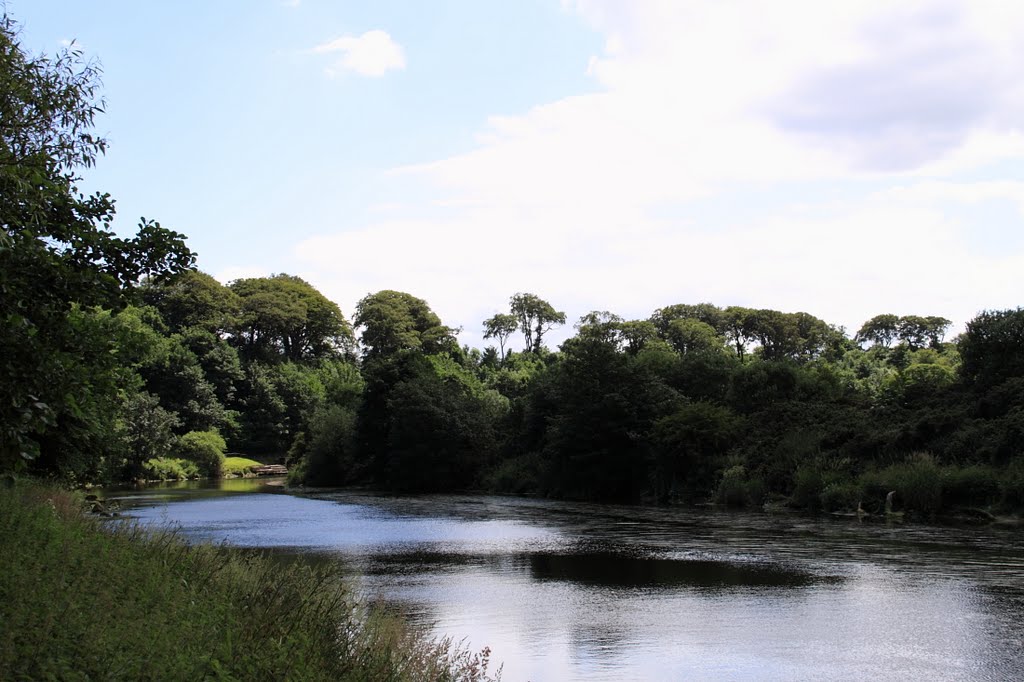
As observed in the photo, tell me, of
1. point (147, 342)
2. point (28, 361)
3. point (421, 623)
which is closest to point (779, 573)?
point (421, 623)

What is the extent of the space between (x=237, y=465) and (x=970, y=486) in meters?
86.5

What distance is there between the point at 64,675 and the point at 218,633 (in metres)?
2.11

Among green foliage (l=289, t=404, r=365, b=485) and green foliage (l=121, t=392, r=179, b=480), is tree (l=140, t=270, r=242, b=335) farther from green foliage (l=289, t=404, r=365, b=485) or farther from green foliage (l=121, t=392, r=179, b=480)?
green foliage (l=289, t=404, r=365, b=485)

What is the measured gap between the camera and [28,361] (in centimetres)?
989

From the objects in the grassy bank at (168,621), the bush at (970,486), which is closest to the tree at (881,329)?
the bush at (970,486)

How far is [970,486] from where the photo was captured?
3947cm

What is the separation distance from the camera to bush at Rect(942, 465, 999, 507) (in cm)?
3857

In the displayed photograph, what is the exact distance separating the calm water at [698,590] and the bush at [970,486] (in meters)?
3.58

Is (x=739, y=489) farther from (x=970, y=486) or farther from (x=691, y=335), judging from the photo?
(x=691, y=335)

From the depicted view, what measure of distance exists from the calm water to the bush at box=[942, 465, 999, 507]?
3580mm

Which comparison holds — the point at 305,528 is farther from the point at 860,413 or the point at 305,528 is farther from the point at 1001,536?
the point at 860,413

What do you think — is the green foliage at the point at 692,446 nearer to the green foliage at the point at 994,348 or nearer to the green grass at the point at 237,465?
the green foliage at the point at 994,348

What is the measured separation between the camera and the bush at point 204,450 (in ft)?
322

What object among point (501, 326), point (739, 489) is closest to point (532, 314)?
point (501, 326)
